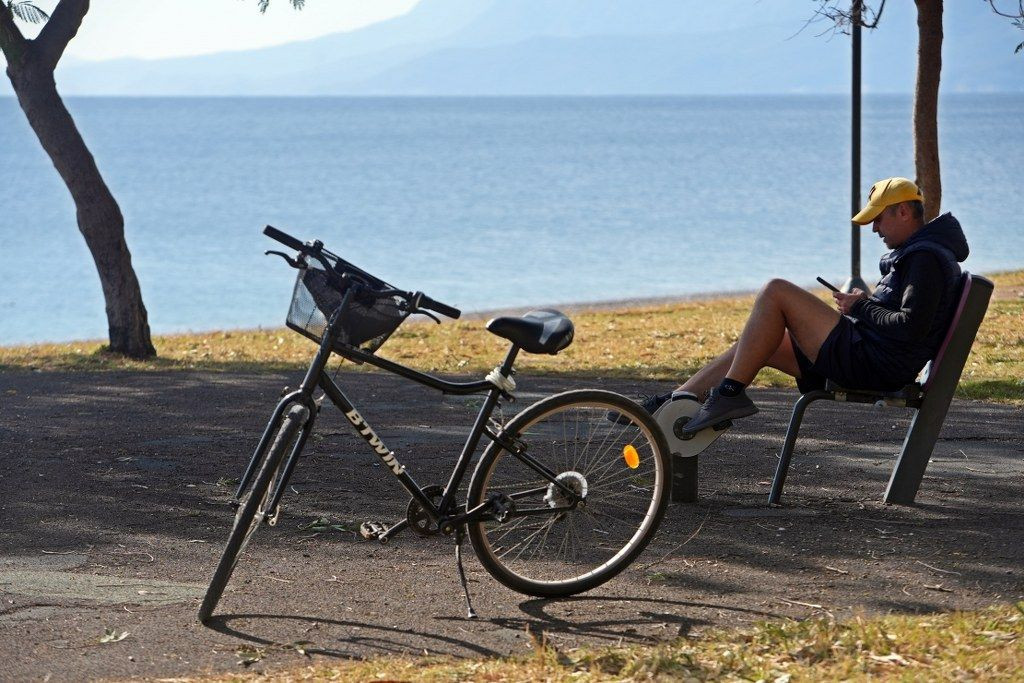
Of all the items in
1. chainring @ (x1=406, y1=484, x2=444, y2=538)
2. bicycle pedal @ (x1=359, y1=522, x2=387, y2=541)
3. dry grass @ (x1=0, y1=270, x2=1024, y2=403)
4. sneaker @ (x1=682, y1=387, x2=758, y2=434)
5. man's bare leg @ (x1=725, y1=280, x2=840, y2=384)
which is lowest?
dry grass @ (x1=0, y1=270, x2=1024, y2=403)

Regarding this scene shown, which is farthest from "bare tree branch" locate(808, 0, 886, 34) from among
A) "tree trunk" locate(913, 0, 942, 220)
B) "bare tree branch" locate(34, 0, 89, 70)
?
"bare tree branch" locate(34, 0, 89, 70)

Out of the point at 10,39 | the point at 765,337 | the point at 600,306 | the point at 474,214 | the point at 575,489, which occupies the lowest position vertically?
the point at 474,214

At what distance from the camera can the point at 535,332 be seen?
443cm

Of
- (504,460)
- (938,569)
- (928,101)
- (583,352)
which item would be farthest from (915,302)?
(583,352)

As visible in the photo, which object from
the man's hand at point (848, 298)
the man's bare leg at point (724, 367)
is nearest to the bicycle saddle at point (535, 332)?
the man's bare leg at point (724, 367)

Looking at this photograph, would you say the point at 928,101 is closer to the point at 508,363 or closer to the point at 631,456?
the point at 631,456

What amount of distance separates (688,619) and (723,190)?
2413 inches

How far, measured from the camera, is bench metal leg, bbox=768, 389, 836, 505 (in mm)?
5543

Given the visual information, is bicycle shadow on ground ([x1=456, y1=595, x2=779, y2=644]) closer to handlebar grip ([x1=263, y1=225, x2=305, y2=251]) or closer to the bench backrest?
handlebar grip ([x1=263, y1=225, x2=305, y2=251])

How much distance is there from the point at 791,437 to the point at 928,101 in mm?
6263

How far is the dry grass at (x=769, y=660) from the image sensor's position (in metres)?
3.72

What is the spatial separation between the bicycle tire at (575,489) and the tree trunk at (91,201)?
7.68 m

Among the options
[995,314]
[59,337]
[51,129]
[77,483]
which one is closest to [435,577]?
[77,483]

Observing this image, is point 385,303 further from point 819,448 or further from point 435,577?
point 819,448
